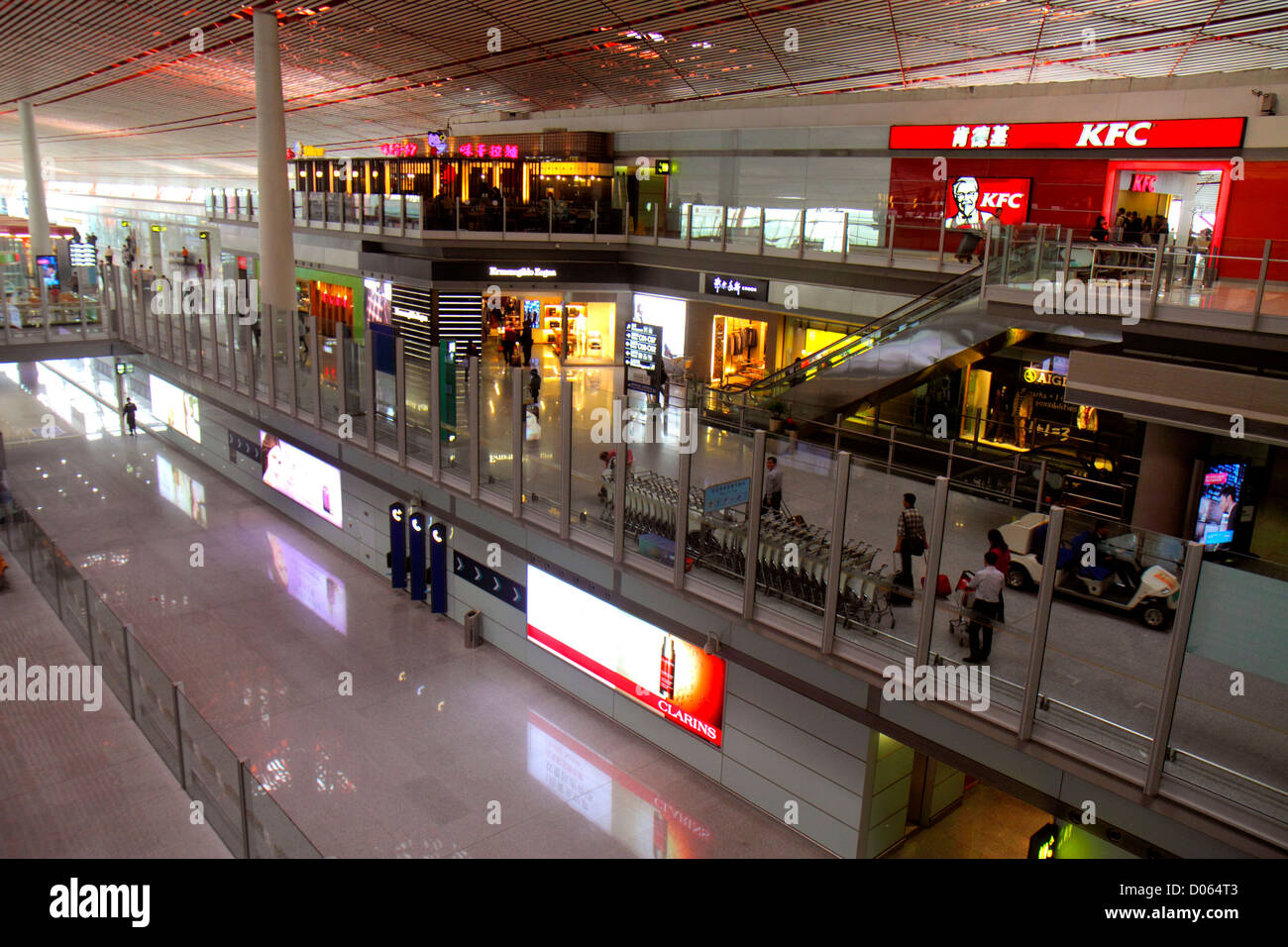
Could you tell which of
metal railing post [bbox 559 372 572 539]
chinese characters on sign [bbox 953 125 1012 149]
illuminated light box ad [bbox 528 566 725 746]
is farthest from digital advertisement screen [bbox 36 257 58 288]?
chinese characters on sign [bbox 953 125 1012 149]

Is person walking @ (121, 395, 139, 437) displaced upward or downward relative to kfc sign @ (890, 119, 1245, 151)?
downward

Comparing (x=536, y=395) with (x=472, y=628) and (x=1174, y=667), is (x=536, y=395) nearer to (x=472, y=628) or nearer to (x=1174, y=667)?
(x=472, y=628)

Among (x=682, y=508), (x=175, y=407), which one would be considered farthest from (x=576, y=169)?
(x=682, y=508)

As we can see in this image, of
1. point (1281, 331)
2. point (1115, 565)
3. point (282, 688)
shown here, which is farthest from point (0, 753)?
point (1281, 331)

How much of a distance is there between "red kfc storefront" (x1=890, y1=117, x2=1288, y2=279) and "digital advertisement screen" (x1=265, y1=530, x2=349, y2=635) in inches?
445

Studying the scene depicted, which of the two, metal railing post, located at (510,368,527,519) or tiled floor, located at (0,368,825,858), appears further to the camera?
metal railing post, located at (510,368,527,519)

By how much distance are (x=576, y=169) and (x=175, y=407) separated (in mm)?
12132

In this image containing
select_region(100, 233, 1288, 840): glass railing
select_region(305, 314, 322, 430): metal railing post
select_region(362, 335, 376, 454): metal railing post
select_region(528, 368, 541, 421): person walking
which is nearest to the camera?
select_region(100, 233, 1288, 840): glass railing

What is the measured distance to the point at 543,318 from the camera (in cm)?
2222

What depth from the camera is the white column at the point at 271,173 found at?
17.2 metres

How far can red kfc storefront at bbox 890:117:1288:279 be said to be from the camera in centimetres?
1443

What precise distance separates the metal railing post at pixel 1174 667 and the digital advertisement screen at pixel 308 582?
35.2 ft

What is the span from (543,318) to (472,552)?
10467 millimetres

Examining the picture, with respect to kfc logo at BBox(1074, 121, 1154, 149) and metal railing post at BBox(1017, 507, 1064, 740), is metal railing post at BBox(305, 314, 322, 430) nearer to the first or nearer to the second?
metal railing post at BBox(1017, 507, 1064, 740)
